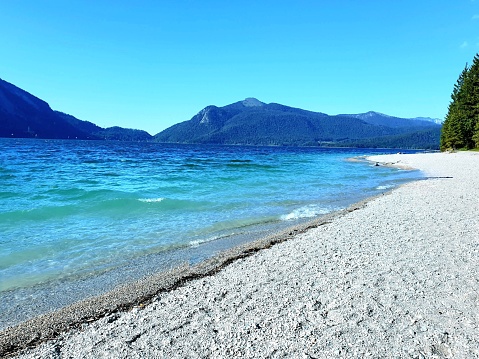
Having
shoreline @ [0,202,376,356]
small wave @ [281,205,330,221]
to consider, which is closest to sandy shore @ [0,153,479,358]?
shoreline @ [0,202,376,356]

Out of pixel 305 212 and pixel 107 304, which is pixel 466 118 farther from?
pixel 107 304

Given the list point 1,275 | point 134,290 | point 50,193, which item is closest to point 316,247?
point 134,290

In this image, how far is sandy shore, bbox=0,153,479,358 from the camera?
4203mm

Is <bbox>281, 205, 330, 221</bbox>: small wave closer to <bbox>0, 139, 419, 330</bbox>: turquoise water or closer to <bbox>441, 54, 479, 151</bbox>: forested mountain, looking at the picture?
<bbox>0, 139, 419, 330</bbox>: turquoise water

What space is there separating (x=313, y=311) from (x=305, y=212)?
9.71m

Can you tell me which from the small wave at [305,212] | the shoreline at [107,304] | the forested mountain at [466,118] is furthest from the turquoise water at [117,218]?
the forested mountain at [466,118]

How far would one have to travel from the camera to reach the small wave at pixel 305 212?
13.7 metres

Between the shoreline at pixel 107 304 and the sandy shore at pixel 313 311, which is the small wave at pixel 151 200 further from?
the sandy shore at pixel 313 311

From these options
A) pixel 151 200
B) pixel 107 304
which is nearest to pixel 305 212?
pixel 151 200

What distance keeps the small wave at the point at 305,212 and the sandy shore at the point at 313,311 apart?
5097 mm

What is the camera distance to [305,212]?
14.6 metres

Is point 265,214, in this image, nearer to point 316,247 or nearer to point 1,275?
point 316,247

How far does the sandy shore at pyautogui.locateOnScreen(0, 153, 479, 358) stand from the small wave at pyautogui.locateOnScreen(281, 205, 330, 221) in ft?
16.7

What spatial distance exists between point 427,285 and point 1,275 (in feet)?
30.5
